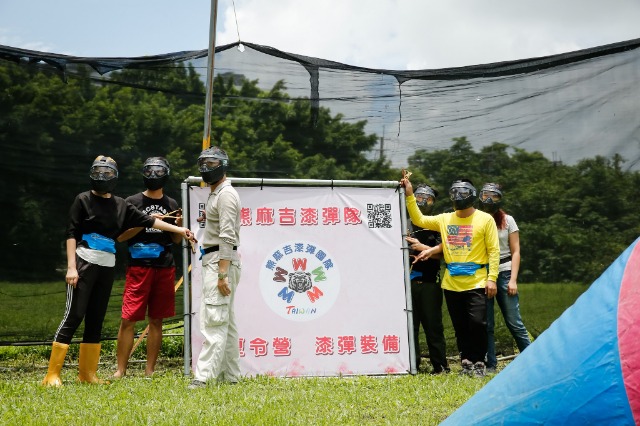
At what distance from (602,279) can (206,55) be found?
541cm

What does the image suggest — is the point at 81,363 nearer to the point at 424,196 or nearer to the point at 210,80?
the point at 210,80

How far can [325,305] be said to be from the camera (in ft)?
23.1

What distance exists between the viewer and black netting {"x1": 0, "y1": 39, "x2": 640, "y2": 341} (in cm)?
787

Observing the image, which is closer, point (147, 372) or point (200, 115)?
point (147, 372)

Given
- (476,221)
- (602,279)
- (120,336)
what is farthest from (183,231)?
(602,279)

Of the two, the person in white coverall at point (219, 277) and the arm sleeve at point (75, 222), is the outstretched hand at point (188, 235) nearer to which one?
the person in white coverall at point (219, 277)

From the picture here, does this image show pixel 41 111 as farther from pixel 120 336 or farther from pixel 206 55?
pixel 120 336

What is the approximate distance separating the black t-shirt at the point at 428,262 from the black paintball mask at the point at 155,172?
246 centimetres

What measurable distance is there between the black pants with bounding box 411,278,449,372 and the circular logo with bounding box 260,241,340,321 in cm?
90

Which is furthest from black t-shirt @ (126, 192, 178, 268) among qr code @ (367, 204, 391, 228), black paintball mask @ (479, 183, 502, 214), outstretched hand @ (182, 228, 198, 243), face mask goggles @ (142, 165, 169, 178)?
black paintball mask @ (479, 183, 502, 214)

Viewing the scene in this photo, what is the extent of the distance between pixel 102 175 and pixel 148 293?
1179 millimetres

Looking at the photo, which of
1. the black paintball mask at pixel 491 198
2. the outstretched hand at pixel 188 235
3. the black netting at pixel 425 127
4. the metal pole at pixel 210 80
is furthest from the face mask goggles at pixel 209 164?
the black paintball mask at pixel 491 198

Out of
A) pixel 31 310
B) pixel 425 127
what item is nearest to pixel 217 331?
pixel 31 310

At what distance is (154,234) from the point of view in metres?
7.24
